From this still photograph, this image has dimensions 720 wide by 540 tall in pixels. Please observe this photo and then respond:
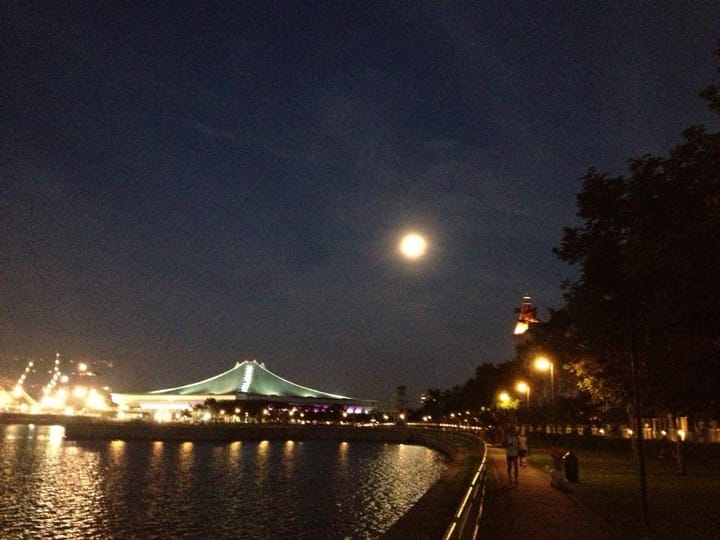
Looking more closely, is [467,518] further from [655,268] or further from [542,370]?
[542,370]

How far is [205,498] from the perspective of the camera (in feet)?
108

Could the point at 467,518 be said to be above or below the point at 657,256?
below

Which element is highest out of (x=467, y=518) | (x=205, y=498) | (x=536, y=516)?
(x=467, y=518)

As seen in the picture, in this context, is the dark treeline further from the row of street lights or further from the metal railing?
the row of street lights

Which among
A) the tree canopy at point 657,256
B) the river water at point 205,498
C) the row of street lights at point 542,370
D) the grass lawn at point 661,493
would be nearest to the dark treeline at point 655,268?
the tree canopy at point 657,256

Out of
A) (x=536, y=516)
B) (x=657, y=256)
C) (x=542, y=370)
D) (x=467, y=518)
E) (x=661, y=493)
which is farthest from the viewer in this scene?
(x=542, y=370)

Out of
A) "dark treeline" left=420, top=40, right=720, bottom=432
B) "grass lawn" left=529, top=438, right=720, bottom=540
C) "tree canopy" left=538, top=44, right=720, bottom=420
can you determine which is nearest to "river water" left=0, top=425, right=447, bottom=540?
"grass lawn" left=529, top=438, right=720, bottom=540

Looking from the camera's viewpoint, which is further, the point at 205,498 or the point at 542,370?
the point at 542,370

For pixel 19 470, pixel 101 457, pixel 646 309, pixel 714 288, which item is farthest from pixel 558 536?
pixel 101 457

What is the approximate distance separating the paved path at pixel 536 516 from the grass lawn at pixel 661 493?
431 mm

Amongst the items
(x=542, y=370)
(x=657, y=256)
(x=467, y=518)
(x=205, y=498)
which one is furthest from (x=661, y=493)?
(x=542, y=370)

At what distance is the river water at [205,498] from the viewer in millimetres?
24172

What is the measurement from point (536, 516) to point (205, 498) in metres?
22.2

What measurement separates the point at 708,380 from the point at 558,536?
16.2 feet
